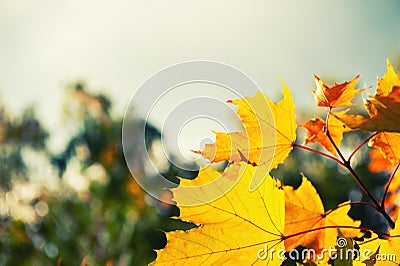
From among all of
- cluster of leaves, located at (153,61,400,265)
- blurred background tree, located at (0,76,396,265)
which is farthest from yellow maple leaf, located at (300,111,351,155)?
blurred background tree, located at (0,76,396,265)

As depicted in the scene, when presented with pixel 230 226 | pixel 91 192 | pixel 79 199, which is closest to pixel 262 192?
pixel 230 226

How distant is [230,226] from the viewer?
1.14ft

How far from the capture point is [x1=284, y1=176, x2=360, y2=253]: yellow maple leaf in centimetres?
40

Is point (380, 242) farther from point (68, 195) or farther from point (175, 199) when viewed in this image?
point (68, 195)

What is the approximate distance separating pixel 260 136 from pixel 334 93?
0.22ft

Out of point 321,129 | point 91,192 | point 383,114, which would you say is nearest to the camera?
point 383,114

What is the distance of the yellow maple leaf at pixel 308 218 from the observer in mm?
396

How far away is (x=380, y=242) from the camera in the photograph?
0.33 m

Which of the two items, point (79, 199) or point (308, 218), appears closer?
point (308, 218)

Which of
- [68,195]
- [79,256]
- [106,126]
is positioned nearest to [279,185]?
[79,256]

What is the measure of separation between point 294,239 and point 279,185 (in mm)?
71

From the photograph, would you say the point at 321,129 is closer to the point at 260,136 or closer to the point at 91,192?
the point at 260,136

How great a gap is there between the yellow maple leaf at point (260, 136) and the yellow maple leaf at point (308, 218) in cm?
4

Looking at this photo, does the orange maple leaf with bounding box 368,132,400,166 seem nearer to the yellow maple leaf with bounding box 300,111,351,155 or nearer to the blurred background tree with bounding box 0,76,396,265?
the yellow maple leaf with bounding box 300,111,351,155
